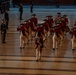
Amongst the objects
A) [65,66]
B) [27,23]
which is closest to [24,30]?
[27,23]

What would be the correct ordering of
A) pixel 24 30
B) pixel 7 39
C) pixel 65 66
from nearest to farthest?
pixel 65 66 → pixel 24 30 → pixel 7 39

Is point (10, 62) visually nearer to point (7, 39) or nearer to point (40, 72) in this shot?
point (40, 72)

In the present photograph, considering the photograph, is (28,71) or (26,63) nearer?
(28,71)

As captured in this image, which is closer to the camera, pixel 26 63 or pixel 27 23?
pixel 26 63

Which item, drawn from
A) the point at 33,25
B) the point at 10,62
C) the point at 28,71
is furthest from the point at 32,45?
the point at 28,71

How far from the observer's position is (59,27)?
2125 centimetres

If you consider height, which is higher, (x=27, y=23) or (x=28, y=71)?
(x=27, y=23)

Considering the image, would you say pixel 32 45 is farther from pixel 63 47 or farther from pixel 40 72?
pixel 40 72

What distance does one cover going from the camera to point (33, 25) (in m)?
24.0

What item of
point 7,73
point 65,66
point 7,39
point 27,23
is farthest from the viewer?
point 7,39

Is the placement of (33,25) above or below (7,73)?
above

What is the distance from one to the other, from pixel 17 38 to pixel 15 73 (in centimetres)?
1027

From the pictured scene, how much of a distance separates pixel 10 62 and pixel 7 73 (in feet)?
7.58

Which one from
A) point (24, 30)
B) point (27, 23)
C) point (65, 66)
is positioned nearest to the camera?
point (65, 66)
